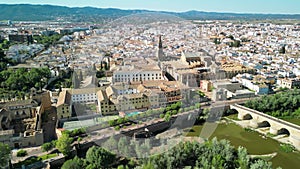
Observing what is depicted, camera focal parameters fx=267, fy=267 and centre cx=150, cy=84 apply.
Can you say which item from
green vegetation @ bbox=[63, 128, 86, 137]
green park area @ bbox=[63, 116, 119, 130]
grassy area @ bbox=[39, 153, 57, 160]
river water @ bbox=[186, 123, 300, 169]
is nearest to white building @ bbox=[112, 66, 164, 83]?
green park area @ bbox=[63, 116, 119, 130]

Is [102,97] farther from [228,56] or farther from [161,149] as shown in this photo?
[228,56]

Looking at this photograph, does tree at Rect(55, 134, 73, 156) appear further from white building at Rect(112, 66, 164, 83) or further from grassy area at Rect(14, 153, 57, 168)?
white building at Rect(112, 66, 164, 83)

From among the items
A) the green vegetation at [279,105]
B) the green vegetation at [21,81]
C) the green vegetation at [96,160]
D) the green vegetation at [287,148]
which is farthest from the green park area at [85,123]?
the green vegetation at [279,105]

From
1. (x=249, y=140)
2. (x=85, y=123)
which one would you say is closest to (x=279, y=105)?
(x=249, y=140)

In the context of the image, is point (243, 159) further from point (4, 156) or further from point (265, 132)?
point (4, 156)

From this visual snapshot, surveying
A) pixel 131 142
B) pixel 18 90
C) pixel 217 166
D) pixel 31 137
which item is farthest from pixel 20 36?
pixel 217 166

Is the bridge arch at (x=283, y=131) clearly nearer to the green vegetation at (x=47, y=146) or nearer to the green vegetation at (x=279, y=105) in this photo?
the green vegetation at (x=279, y=105)
